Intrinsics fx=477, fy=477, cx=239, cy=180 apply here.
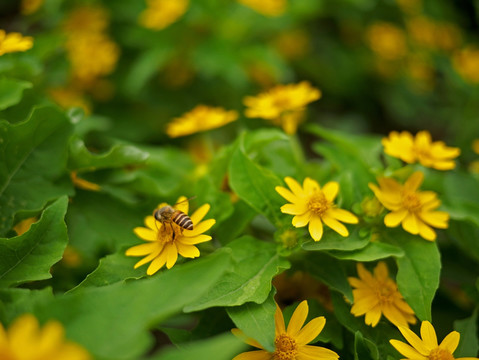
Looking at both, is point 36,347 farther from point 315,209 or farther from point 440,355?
point 440,355

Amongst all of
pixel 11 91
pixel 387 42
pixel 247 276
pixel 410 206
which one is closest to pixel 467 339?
pixel 410 206

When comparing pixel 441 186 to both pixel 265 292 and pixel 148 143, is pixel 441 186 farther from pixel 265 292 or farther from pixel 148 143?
pixel 148 143

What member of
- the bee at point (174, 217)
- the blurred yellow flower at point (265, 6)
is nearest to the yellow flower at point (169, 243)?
the bee at point (174, 217)

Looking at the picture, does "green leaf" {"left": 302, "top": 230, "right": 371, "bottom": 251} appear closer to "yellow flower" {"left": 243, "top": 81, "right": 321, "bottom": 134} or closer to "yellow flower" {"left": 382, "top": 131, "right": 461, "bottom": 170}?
"yellow flower" {"left": 382, "top": 131, "right": 461, "bottom": 170}

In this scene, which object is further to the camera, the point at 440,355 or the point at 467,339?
the point at 467,339

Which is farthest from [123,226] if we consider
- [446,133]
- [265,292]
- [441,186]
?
[446,133]

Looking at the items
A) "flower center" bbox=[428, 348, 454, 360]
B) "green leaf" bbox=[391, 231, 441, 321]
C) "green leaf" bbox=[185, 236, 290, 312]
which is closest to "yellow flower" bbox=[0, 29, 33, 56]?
"green leaf" bbox=[185, 236, 290, 312]
